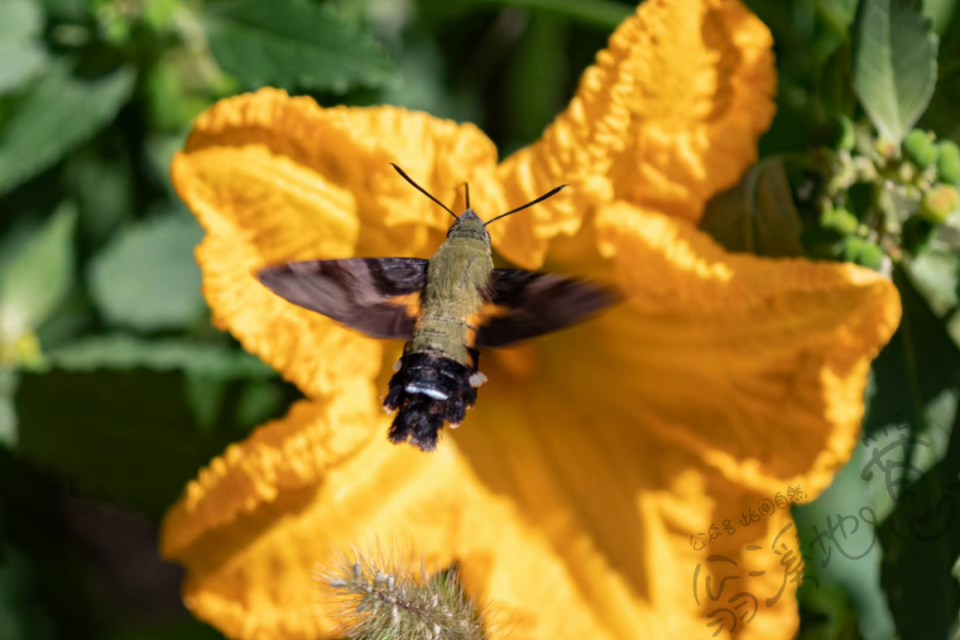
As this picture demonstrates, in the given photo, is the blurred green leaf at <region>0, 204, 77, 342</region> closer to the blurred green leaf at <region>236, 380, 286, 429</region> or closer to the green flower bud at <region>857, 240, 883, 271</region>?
the blurred green leaf at <region>236, 380, 286, 429</region>

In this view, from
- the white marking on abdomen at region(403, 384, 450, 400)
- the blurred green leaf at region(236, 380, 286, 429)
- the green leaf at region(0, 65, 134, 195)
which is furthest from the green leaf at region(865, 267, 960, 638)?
the green leaf at region(0, 65, 134, 195)

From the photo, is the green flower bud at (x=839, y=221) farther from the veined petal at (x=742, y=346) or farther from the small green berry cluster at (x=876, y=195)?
the veined petal at (x=742, y=346)

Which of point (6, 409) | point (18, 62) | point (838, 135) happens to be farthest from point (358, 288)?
point (6, 409)

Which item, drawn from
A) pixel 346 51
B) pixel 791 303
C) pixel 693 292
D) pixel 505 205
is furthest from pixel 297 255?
pixel 791 303

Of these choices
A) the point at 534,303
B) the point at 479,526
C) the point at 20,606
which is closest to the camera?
the point at 534,303

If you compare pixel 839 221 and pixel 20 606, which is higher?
pixel 839 221

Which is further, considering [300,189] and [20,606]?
[20,606]

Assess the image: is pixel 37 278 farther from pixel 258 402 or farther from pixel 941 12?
pixel 941 12

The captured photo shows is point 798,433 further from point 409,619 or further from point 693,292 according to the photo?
point 409,619
